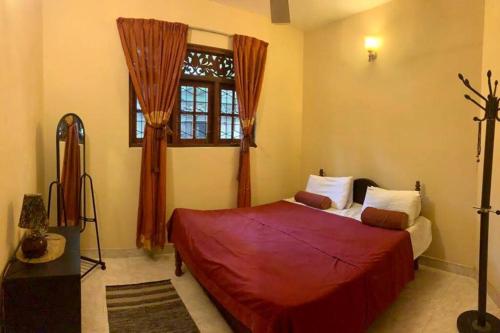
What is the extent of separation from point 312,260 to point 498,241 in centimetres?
152

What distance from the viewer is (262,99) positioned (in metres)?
4.21

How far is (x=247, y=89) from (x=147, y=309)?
257 cm

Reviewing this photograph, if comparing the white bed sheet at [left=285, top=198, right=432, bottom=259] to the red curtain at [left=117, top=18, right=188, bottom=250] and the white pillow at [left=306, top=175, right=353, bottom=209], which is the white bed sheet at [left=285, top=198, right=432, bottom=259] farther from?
the red curtain at [left=117, top=18, right=188, bottom=250]

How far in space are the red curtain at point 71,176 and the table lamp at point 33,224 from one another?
109cm

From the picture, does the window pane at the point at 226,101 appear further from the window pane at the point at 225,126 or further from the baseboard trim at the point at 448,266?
the baseboard trim at the point at 448,266

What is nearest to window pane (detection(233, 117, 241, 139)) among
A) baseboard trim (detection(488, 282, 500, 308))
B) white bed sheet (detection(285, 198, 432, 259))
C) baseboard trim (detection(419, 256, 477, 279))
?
white bed sheet (detection(285, 198, 432, 259))

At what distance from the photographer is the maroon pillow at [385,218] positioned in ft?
9.25

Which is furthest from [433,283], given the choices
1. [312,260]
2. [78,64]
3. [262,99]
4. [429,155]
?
[78,64]

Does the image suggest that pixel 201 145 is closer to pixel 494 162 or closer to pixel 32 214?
pixel 32 214

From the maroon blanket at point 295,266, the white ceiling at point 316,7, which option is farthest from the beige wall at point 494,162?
the white ceiling at point 316,7

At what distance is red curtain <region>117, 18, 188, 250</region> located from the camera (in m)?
3.31

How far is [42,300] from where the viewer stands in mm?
1734

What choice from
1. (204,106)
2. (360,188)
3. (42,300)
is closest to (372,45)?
(360,188)

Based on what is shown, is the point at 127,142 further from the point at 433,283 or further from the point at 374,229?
the point at 433,283
